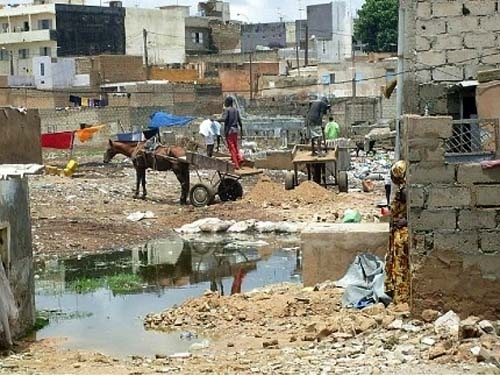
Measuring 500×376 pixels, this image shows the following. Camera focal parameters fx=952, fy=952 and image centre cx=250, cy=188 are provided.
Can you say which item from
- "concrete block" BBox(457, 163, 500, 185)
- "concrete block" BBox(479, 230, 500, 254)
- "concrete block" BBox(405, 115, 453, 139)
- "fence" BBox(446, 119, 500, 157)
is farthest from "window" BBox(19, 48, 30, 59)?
"concrete block" BBox(479, 230, 500, 254)

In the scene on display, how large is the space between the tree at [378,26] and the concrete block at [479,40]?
2202 inches

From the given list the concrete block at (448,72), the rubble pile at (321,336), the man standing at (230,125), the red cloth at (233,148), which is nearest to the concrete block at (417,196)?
the rubble pile at (321,336)

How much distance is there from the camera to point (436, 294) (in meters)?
9.12

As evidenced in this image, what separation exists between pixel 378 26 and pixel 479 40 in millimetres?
58433

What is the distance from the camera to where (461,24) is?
11734 mm

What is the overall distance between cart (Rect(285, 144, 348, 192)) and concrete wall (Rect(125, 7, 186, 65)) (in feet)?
136

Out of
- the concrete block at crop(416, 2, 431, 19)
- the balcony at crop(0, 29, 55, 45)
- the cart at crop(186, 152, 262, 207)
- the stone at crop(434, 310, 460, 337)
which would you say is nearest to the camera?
the stone at crop(434, 310, 460, 337)

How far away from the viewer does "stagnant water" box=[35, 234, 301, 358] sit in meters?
10.8

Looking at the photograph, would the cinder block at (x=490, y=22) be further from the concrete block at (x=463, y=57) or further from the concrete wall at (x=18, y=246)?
the concrete wall at (x=18, y=246)

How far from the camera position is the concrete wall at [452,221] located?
29.5ft

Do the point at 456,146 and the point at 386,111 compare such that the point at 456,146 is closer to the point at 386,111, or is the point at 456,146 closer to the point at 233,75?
the point at 386,111

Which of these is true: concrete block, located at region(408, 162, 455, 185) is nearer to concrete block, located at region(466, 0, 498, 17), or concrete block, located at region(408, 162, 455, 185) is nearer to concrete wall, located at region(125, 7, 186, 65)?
concrete block, located at region(466, 0, 498, 17)

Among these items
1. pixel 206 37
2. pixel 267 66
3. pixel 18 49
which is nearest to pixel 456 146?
pixel 267 66

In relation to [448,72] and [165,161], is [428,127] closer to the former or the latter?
[448,72]
